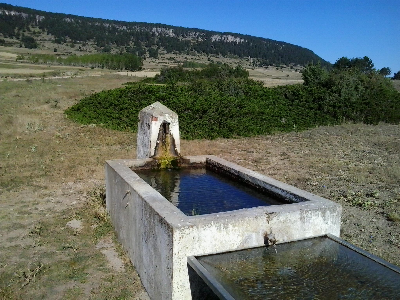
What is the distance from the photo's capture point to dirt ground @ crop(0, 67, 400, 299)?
4.81 m

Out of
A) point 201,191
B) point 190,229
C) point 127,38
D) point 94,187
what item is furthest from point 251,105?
point 127,38

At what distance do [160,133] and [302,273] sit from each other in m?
3.93

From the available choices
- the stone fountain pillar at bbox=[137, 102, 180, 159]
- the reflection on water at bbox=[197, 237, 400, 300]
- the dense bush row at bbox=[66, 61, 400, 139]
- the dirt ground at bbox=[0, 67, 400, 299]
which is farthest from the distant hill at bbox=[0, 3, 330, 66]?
the reflection on water at bbox=[197, 237, 400, 300]

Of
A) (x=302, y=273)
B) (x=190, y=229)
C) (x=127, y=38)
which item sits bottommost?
(x=302, y=273)

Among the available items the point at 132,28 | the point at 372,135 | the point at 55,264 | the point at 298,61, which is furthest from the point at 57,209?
the point at 132,28

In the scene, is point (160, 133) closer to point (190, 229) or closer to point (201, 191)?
point (201, 191)

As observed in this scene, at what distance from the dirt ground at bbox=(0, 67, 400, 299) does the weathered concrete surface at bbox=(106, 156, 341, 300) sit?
60cm

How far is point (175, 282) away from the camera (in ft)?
11.8

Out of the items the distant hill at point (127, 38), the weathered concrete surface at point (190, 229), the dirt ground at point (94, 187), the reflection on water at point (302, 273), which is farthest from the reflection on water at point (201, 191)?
the distant hill at point (127, 38)

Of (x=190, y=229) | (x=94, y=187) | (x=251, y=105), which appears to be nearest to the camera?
(x=190, y=229)

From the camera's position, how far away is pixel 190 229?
11.7 ft

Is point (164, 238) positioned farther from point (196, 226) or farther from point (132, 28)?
point (132, 28)

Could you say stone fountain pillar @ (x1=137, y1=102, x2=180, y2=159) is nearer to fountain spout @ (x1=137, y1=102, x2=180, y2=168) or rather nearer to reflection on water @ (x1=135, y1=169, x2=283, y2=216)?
fountain spout @ (x1=137, y1=102, x2=180, y2=168)

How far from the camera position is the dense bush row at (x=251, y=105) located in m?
15.9
